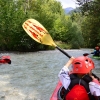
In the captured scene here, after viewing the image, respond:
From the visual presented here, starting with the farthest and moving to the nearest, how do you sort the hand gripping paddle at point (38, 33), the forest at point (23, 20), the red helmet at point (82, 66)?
the forest at point (23, 20)
the hand gripping paddle at point (38, 33)
the red helmet at point (82, 66)

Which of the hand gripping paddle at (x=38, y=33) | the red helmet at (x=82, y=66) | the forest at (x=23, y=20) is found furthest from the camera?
the forest at (x=23, y=20)

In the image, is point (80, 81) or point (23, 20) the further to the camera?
point (23, 20)

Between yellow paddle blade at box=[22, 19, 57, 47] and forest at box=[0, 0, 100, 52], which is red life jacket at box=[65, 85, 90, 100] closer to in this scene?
yellow paddle blade at box=[22, 19, 57, 47]

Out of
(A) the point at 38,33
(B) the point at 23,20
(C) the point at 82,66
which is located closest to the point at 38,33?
(A) the point at 38,33

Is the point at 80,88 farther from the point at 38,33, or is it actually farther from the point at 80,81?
the point at 38,33

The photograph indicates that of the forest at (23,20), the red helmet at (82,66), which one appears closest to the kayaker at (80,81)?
the red helmet at (82,66)

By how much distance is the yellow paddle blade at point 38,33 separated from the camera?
19.3 ft

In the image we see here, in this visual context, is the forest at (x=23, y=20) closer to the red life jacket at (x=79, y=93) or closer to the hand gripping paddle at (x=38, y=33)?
the hand gripping paddle at (x=38, y=33)

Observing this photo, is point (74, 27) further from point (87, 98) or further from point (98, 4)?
point (87, 98)

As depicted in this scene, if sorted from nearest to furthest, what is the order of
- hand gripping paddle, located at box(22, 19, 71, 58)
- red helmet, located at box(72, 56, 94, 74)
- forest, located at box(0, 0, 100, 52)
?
red helmet, located at box(72, 56, 94, 74)
hand gripping paddle, located at box(22, 19, 71, 58)
forest, located at box(0, 0, 100, 52)

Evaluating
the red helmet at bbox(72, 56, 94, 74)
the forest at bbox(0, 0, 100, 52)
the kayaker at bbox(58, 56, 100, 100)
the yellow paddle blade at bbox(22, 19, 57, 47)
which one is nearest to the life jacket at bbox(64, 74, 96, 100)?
the kayaker at bbox(58, 56, 100, 100)

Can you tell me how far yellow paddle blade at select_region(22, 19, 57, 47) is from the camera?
5.89 meters

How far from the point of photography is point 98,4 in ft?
58.6

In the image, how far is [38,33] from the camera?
6.07m
